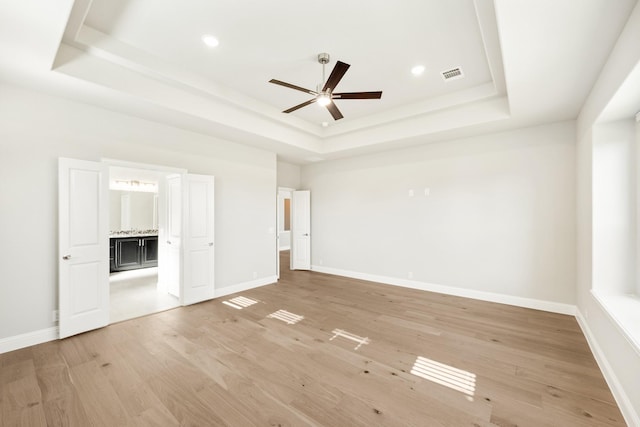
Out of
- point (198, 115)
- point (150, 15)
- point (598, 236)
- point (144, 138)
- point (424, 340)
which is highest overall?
point (150, 15)

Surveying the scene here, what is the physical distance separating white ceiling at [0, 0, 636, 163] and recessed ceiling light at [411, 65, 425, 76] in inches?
2.9

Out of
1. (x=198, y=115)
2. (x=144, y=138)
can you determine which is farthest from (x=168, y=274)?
(x=198, y=115)

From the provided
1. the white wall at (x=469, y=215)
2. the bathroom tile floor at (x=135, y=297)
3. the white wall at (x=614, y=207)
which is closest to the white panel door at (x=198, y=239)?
the bathroom tile floor at (x=135, y=297)

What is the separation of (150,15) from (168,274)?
415cm

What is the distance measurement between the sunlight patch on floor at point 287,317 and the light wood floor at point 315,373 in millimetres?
30

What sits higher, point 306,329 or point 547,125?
point 547,125

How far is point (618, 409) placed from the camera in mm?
2088

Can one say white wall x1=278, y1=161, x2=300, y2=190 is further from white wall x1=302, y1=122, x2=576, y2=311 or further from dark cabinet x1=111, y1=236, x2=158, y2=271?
dark cabinet x1=111, y1=236, x2=158, y2=271

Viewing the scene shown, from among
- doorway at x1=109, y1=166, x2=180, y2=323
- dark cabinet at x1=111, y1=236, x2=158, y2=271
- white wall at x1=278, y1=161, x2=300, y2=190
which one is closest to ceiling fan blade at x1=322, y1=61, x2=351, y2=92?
doorway at x1=109, y1=166, x2=180, y2=323

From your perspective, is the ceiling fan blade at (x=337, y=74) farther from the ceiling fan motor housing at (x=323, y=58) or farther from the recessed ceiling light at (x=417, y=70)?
the recessed ceiling light at (x=417, y=70)

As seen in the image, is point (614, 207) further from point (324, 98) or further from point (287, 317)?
point (287, 317)

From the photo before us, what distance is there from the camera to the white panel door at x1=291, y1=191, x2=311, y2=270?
7273 millimetres

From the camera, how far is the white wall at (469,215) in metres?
4.20

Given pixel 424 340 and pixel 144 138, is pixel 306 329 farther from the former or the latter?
pixel 144 138
